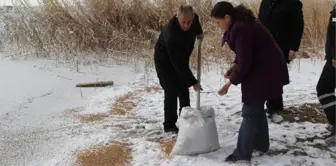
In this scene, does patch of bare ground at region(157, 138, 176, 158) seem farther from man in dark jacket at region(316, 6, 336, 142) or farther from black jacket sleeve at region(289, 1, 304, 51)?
black jacket sleeve at region(289, 1, 304, 51)

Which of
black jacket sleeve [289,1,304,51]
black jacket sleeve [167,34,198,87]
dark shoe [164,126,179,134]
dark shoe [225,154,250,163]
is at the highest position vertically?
black jacket sleeve [289,1,304,51]

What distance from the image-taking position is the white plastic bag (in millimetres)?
3424

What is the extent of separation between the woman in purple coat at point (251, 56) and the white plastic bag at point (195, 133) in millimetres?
390

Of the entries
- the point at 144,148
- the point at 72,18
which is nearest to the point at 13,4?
the point at 72,18

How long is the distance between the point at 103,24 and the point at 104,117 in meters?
3.95

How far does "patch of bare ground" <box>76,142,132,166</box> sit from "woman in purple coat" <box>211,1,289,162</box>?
3.61 ft

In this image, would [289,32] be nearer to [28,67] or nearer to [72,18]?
[28,67]

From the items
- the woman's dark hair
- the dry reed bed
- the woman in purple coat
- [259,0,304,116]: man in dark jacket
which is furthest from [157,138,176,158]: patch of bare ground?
the dry reed bed

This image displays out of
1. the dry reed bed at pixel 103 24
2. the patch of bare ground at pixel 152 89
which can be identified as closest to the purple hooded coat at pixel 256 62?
the patch of bare ground at pixel 152 89

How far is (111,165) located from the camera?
3.46 m

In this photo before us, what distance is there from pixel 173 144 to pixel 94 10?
5.21m

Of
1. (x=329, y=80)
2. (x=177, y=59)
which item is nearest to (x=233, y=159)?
(x=177, y=59)

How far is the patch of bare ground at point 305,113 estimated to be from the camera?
14.4 feet

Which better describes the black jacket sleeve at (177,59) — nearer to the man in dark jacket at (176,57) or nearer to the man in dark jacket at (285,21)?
the man in dark jacket at (176,57)
